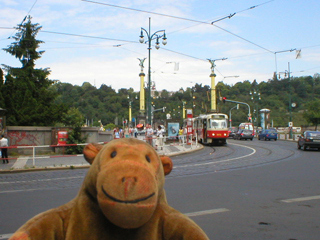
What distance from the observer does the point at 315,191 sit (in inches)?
375

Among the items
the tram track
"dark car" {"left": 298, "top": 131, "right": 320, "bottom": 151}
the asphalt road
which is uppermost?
"dark car" {"left": 298, "top": 131, "right": 320, "bottom": 151}

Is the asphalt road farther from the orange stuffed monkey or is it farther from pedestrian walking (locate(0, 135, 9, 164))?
pedestrian walking (locate(0, 135, 9, 164))

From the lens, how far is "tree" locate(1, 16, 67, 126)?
24.7 m

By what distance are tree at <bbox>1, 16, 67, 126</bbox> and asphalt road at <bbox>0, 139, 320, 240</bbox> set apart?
12098mm

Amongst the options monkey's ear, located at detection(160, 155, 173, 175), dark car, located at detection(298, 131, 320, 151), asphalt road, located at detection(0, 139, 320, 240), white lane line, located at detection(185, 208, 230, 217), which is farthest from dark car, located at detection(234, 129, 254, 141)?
monkey's ear, located at detection(160, 155, 173, 175)

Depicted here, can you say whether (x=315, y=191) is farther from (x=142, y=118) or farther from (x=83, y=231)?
(x=142, y=118)

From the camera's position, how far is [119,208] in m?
2.01

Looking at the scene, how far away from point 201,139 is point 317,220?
103 ft

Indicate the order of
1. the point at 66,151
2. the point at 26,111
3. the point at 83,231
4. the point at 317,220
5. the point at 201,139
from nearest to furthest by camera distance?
the point at 83,231, the point at 317,220, the point at 66,151, the point at 26,111, the point at 201,139

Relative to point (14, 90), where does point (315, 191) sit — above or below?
below


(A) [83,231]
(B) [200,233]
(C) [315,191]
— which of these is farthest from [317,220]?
(A) [83,231]

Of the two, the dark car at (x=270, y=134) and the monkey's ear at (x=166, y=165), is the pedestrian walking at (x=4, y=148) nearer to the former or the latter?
the monkey's ear at (x=166, y=165)

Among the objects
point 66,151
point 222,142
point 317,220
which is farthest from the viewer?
point 222,142

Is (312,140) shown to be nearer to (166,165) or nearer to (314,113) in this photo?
(166,165)
